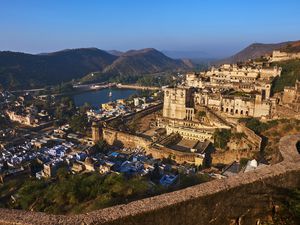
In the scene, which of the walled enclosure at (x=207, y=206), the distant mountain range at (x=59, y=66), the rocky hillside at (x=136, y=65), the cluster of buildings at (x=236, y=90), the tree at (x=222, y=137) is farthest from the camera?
the rocky hillside at (x=136, y=65)

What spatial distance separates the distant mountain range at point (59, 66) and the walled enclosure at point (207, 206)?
6530 cm

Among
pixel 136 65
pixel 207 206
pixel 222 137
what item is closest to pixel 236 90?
pixel 222 137

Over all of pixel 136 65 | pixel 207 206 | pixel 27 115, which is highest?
pixel 207 206

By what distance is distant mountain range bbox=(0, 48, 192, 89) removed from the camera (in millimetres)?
70000

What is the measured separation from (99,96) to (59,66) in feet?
138

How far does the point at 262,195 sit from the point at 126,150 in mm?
19283

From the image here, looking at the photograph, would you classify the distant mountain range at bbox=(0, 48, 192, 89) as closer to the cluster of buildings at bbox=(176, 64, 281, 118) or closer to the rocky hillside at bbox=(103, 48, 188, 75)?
the rocky hillside at bbox=(103, 48, 188, 75)

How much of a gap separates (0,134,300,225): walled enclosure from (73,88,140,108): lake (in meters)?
47.6

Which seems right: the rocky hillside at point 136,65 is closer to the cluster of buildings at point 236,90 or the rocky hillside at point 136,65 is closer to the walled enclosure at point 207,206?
the cluster of buildings at point 236,90

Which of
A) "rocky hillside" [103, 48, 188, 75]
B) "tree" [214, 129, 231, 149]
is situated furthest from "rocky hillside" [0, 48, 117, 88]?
"tree" [214, 129, 231, 149]

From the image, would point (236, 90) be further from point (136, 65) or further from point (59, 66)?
point (136, 65)

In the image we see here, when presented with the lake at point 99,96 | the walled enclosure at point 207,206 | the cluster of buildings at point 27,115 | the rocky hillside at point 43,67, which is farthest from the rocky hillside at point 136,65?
the walled enclosure at point 207,206

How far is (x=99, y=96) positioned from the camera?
59500 millimetres

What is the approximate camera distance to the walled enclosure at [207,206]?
12.0 feet
